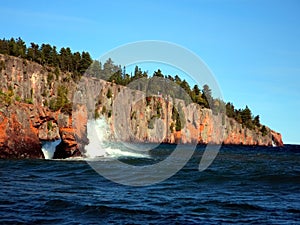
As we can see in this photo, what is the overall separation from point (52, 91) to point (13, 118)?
110 metres

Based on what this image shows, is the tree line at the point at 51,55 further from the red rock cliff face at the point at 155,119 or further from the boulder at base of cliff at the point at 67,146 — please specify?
the boulder at base of cliff at the point at 67,146

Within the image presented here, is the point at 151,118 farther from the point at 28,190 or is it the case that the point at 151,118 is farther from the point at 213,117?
the point at 28,190

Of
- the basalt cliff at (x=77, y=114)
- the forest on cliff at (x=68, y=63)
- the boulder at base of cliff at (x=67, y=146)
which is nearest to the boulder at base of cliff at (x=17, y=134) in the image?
the basalt cliff at (x=77, y=114)

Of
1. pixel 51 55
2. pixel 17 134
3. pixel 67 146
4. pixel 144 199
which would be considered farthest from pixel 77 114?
pixel 51 55

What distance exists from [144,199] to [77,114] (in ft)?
85.7

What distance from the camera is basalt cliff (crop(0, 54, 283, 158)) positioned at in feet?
133

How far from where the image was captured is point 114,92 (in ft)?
519

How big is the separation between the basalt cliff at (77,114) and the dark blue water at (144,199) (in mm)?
9225

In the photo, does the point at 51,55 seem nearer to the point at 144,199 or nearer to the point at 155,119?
the point at 155,119

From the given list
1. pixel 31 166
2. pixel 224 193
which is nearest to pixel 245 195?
pixel 224 193

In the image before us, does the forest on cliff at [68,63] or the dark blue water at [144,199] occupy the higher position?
the forest on cliff at [68,63]

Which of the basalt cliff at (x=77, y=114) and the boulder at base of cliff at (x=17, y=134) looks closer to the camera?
the boulder at base of cliff at (x=17, y=134)

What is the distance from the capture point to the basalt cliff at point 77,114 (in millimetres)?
40438

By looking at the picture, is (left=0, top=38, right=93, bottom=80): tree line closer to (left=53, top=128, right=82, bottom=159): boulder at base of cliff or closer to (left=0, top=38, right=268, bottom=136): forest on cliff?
(left=0, top=38, right=268, bottom=136): forest on cliff
